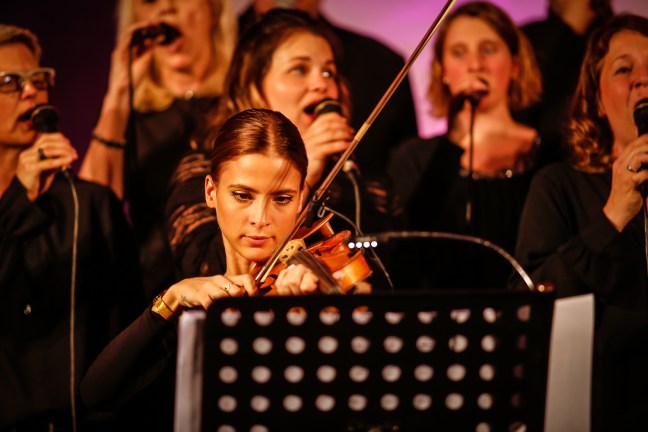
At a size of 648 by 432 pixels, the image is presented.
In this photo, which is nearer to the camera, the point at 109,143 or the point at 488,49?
the point at 488,49

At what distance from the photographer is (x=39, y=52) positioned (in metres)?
2.68

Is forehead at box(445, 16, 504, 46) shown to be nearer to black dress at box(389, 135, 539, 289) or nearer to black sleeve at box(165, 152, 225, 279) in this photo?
black dress at box(389, 135, 539, 289)

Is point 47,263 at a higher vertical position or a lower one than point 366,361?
higher

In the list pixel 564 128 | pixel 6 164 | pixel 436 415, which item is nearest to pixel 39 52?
pixel 6 164

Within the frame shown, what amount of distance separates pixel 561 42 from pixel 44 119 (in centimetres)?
170

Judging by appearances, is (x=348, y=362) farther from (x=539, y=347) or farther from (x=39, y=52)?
(x=39, y=52)

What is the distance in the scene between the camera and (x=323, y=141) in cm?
225

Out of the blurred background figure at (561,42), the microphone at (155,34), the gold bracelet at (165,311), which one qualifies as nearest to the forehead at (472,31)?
the blurred background figure at (561,42)

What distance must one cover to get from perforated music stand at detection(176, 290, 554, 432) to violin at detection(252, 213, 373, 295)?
15cm

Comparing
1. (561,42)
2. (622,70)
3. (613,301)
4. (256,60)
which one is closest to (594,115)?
(622,70)

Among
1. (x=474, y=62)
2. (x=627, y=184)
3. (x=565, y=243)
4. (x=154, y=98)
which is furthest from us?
(x=154, y=98)

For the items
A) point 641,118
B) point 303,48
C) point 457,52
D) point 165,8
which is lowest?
point 641,118

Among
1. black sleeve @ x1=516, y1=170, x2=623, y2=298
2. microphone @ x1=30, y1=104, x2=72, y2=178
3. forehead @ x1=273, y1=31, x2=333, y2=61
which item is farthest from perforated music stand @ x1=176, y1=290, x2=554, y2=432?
microphone @ x1=30, y1=104, x2=72, y2=178

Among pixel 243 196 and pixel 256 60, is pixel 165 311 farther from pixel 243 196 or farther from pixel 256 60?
pixel 256 60
